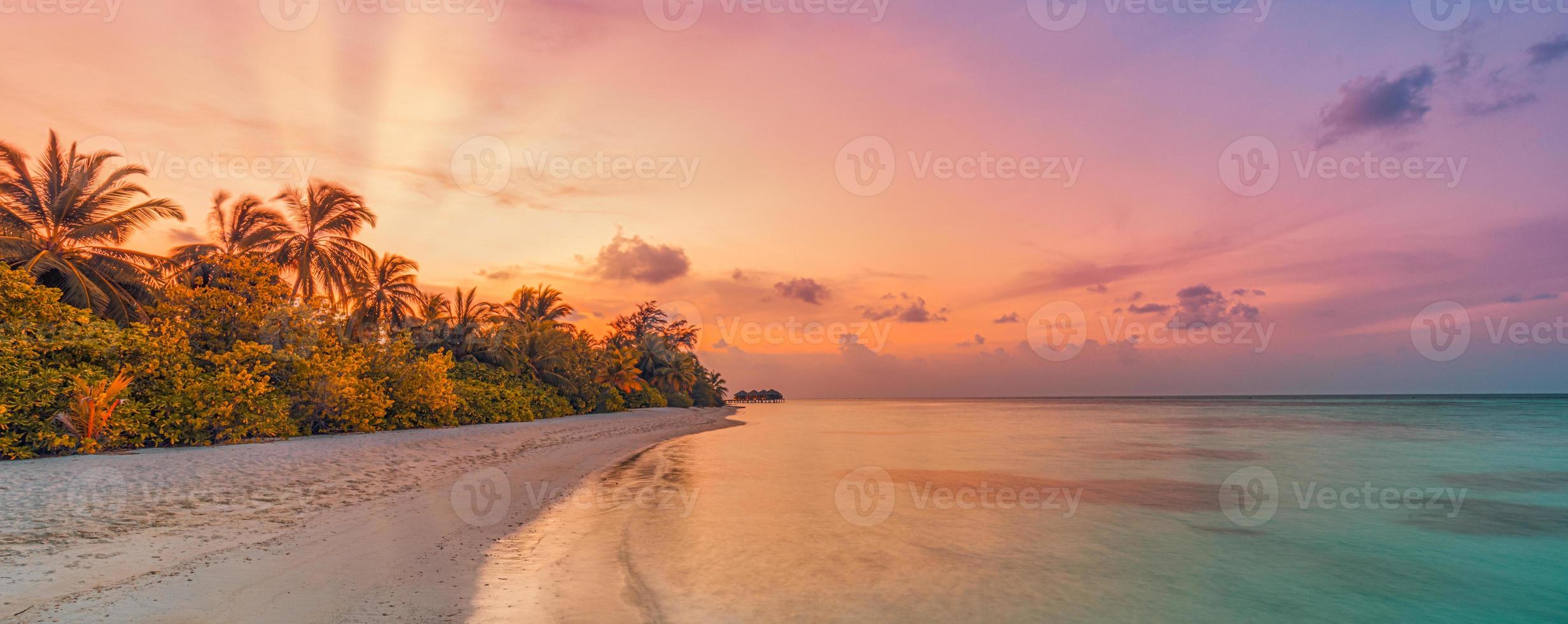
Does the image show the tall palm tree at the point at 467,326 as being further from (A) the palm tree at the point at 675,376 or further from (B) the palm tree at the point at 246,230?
(A) the palm tree at the point at 675,376

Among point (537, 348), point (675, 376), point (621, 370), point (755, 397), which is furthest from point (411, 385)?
point (755, 397)

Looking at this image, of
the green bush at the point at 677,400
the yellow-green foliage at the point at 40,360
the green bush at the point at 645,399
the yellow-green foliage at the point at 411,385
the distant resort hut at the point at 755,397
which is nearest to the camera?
the yellow-green foliage at the point at 40,360

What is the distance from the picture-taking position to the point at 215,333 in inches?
638

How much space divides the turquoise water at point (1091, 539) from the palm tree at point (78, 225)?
16684mm

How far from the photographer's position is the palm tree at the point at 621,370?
49375mm

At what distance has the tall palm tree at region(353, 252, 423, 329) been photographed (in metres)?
32.0

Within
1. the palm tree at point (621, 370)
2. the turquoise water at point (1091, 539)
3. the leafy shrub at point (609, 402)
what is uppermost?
the palm tree at point (621, 370)

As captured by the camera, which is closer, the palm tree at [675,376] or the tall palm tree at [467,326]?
the tall palm tree at [467,326]

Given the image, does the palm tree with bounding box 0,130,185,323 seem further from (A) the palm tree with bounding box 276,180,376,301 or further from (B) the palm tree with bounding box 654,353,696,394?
(B) the palm tree with bounding box 654,353,696,394

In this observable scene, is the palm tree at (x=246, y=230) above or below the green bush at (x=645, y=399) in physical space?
above

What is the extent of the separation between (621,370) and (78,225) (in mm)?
32480

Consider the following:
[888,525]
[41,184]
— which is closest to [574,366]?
[41,184]

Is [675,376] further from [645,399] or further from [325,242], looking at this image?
[325,242]

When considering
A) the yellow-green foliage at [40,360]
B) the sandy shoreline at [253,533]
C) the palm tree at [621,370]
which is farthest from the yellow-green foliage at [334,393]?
the palm tree at [621,370]
